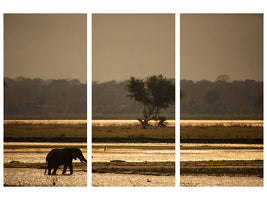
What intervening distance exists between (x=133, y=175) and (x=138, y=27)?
2238 millimetres

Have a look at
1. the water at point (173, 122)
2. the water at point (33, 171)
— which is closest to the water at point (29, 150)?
the water at point (33, 171)

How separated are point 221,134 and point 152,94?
1.22 m

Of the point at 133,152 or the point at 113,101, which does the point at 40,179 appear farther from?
the point at 113,101

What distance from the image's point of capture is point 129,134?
666 centimetres

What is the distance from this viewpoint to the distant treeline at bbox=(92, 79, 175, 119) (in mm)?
6449

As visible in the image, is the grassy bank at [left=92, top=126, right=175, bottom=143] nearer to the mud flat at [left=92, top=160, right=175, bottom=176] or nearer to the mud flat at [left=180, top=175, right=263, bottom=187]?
the mud flat at [left=92, top=160, right=175, bottom=176]

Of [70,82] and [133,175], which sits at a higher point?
[70,82]

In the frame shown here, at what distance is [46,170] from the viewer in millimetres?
6477

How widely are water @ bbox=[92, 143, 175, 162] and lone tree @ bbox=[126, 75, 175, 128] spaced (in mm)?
392

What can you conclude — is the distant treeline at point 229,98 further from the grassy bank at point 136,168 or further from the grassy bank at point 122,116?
the grassy bank at point 136,168

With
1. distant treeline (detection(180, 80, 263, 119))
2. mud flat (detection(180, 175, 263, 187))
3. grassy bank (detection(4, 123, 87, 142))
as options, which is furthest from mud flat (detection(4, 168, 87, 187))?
distant treeline (detection(180, 80, 263, 119))

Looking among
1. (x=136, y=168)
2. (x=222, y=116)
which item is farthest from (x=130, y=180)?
(x=222, y=116)
